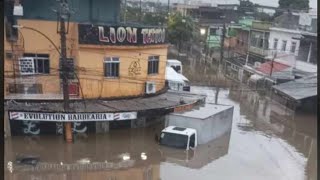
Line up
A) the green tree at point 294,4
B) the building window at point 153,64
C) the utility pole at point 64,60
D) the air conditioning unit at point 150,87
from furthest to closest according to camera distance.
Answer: the green tree at point 294,4, the building window at point 153,64, the air conditioning unit at point 150,87, the utility pole at point 64,60

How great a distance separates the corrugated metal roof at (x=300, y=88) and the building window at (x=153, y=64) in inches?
410

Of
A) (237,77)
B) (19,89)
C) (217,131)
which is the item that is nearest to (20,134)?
(19,89)

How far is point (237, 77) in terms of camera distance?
42312 mm

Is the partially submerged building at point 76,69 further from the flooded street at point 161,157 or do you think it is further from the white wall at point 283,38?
the white wall at point 283,38

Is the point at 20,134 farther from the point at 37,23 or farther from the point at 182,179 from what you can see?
the point at 182,179

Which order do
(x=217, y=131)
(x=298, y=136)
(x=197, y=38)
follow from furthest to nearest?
1. (x=197, y=38)
2. (x=298, y=136)
3. (x=217, y=131)

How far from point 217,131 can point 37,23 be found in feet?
38.8

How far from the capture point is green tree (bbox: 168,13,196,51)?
53.1 m

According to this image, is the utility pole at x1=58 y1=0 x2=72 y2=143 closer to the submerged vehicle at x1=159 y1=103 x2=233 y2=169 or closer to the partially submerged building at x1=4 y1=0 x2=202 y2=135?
the partially submerged building at x1=4 y1=0 x2=202 y2=135

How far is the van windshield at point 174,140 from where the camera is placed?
1927 centimetres

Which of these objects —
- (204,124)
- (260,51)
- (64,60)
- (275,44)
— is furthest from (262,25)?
(64,60)

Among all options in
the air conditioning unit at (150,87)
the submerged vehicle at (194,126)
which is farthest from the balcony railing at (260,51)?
the air conditioning unit at (150,87)

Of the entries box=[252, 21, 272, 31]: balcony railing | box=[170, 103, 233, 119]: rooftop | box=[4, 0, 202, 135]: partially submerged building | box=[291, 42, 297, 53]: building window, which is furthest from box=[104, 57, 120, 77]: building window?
box=[252, 21, 272, 31]: balcony railing

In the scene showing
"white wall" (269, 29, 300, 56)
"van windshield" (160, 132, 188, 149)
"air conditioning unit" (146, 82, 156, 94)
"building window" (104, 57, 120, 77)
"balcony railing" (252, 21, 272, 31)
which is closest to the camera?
"van windshield" (160, 132, 188, 149)
